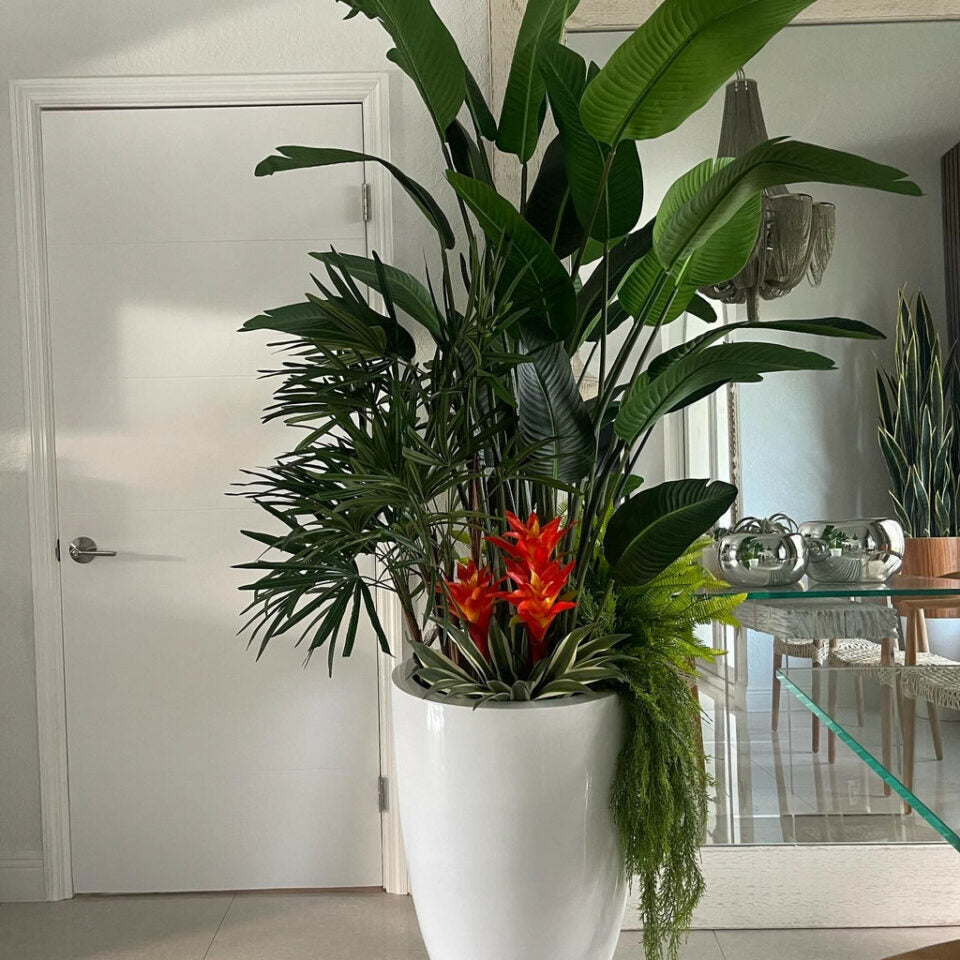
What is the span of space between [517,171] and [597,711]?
1.53 meters

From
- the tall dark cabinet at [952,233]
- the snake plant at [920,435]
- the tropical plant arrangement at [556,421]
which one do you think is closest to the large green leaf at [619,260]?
the tropical plant arrangement at [556,421]

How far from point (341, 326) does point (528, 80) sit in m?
0.60

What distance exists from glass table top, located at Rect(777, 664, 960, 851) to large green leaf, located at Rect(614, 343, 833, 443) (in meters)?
0.57

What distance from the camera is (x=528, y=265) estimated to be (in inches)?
66.6

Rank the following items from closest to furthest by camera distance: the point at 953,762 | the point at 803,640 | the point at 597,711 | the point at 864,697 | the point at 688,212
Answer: the point at 953,762
the point at 864,697
the point at 688,212
the point at 597,711
the point at 803,640

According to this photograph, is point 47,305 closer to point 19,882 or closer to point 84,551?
point 84,551

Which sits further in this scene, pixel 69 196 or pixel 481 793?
pixel 69 196

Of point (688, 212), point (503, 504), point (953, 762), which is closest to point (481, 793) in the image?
point (503, 504)

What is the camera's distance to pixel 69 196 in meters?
2.74

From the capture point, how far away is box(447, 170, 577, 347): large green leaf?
5.45 feet

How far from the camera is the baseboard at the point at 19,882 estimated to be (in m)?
2.73

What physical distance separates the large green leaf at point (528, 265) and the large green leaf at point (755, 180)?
0.20 m

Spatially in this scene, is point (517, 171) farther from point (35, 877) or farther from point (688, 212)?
point (35, 877)

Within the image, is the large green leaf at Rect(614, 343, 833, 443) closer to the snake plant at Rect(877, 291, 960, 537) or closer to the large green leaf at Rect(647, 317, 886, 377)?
the large green leaf at Rect(647, 317, 886, 377)
